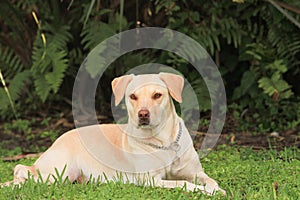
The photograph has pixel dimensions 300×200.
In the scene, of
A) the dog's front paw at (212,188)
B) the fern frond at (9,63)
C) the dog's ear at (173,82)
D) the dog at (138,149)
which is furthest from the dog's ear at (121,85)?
the fern frond at (9,63)

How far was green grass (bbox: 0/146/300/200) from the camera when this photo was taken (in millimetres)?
4141

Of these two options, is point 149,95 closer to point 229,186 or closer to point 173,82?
point 173,82

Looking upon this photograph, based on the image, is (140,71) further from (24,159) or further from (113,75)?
(24,159)

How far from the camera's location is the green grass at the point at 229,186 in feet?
13.6

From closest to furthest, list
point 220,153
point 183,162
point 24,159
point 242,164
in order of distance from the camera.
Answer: point 183,162
point 242,164
point 220,153
point 24,159

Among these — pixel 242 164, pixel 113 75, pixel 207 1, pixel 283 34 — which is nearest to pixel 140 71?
pixel 113 75

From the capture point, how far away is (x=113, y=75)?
26.4ft

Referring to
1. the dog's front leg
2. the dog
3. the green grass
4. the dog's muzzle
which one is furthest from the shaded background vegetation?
the dog's muzzle

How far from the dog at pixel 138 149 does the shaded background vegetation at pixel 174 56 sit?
2.12 m

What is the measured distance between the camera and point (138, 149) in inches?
183

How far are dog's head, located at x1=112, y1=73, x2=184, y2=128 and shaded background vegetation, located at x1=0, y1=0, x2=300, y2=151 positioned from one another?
7.85ft

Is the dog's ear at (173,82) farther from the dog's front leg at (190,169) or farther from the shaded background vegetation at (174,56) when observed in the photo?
the shaded background vegetation at (174,56)

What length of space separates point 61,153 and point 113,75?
10.5 ft

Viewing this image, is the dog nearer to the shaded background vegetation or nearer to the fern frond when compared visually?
the shaded background vegetation
